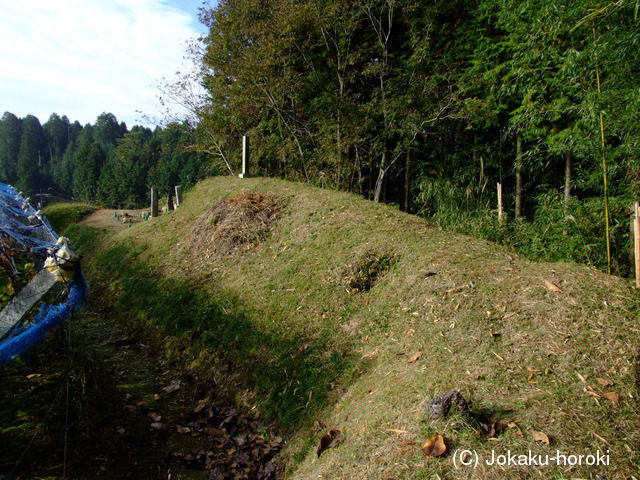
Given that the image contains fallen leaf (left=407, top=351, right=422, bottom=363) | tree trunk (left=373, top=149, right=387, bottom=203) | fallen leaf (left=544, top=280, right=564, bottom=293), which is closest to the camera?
fallen leaf (left=407, top=351, right=422, bottom=363)

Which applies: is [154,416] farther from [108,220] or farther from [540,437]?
[108,220]

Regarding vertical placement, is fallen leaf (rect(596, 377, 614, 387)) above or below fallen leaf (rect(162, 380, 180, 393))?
above

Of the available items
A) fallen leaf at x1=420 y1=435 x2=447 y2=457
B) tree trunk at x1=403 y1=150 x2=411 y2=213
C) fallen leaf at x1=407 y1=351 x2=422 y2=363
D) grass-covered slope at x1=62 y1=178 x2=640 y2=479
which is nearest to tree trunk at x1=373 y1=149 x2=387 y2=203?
tree trunk at x1=403 y1=150 x2=411 y2=213

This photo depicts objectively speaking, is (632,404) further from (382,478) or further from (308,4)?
(308,4)

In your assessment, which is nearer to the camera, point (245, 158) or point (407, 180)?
point (407, 180)

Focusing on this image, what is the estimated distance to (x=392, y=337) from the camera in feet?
11.8

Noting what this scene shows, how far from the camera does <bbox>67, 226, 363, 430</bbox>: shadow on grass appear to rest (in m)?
3.49

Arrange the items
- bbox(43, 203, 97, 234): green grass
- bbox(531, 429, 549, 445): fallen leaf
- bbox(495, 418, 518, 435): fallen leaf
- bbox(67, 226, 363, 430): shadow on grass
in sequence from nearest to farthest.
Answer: bbox(531, 429, 549, 445): fallen leaf
bbox(495, 418, 518, 435): fallen leaf
bbox(67, 226, 363, 430): shadow on grass
bbox(43, 203, 97, 234): green grass

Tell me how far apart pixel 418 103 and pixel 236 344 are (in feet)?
20.3

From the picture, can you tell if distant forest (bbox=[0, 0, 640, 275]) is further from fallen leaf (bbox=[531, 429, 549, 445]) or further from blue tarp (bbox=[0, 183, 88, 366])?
blue tarp (bbox=[0, 183, 88, 366])

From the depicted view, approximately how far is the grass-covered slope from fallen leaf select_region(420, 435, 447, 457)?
0.04m

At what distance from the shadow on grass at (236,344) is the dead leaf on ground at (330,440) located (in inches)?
19.8

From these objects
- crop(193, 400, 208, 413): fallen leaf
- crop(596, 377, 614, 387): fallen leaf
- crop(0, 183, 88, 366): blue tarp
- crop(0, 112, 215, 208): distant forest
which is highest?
crop(0, 112, 215, 208): distant forest

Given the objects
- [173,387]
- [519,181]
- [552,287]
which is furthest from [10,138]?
[552,287]
